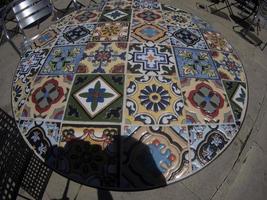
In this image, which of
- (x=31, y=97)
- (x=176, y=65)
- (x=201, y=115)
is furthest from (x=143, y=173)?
(x=31, y=97)

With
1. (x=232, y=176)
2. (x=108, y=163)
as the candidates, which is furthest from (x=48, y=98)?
(x=232, y=176)

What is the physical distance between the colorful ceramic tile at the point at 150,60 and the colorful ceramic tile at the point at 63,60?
0.78 meters

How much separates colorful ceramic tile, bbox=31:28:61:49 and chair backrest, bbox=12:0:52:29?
4.83ft

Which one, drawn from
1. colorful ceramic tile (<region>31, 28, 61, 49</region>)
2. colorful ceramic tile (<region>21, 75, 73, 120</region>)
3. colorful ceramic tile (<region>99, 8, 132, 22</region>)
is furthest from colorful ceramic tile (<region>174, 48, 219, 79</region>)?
colorful ceramic tile (<region>31, 28, 61, 49</region>)

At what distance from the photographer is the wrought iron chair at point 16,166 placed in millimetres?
2752

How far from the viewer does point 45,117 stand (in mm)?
3500

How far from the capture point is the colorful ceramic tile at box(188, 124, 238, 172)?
10.7 ft

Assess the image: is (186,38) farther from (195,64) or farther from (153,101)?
(153,101)

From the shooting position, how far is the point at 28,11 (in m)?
6.06

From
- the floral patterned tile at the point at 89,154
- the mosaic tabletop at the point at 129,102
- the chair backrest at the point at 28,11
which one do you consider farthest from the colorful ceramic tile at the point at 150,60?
the chair backrest at the point at 28,11

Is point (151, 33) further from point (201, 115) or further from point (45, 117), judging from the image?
point (45, 117)

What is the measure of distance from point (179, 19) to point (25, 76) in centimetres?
280

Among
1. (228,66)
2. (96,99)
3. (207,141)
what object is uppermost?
(228,66)

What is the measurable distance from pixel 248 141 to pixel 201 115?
69.1 inches
